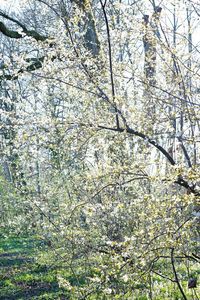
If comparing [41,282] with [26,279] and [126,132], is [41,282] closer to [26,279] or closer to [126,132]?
[26,279]

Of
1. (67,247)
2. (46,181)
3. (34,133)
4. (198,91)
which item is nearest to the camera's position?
(34,133)

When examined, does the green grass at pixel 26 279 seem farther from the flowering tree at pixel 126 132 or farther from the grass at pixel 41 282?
the flowering tree at pixel 126 132

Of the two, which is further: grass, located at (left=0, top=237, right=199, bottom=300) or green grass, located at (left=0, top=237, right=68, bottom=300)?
green grass, located at (left=0, top=237, right=68, bottom=300)

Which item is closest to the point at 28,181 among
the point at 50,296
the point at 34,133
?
the point at 50,296

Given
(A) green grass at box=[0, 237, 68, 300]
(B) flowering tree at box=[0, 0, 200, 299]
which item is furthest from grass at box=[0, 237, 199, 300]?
(B) flowering tree at box=[0, 0, 200, 299]

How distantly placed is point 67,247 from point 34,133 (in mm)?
2185

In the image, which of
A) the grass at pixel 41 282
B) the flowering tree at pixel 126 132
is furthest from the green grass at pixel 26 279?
the flowering tree at pixel 126 132

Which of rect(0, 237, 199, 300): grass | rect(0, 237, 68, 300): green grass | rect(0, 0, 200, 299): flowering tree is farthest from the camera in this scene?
rect(0, 237, 68, 300): green grass

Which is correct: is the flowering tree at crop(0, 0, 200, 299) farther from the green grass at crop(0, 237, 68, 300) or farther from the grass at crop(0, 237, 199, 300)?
the green grass at crop(0, 237, 68, 300)

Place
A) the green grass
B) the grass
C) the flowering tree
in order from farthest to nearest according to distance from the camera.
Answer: the green grass
the grass
the flowering tree

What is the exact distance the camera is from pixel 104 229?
6652 mm

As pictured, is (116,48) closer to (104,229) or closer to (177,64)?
(177,64)

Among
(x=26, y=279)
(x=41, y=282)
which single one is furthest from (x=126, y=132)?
(x=26, y=279)

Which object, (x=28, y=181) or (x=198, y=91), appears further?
(x=28, y=181)
